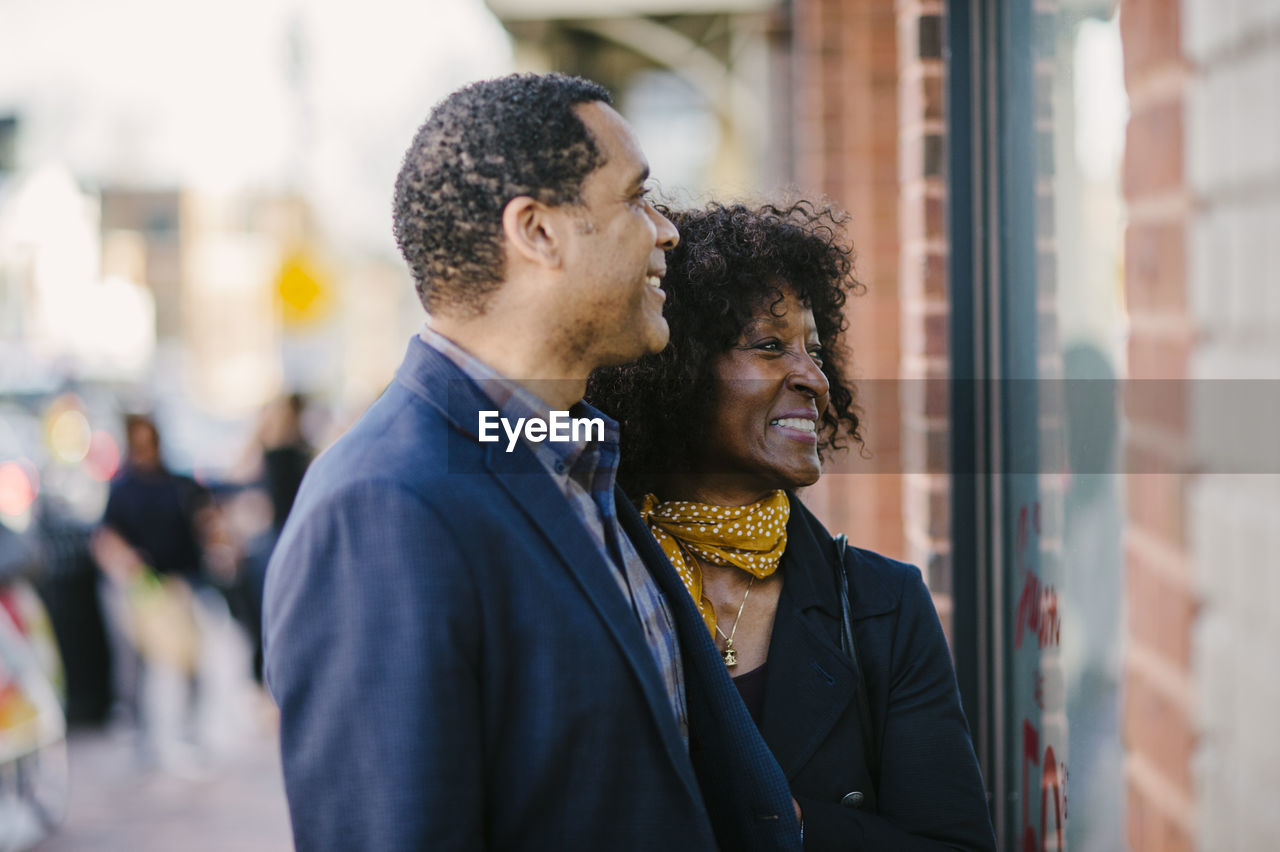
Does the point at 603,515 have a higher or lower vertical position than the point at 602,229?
lower

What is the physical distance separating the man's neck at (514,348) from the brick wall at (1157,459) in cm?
89

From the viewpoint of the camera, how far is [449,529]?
1.57 metres

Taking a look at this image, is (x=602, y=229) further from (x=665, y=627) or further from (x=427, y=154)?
(x=665, y=627)

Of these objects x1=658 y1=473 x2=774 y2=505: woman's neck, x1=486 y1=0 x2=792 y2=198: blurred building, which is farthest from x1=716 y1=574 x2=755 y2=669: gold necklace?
x1=486 y1=0 x2=792 y2=198: blurred building

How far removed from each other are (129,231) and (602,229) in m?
54.1

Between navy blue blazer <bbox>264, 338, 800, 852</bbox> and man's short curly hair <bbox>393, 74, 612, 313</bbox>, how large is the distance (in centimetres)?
13

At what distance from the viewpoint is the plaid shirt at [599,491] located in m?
1.76

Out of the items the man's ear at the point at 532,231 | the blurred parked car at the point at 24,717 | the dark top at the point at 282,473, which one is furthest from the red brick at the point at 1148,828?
the dark top at the point at 282,473

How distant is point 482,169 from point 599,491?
503 mm

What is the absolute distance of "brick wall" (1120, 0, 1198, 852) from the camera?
5.79 feet

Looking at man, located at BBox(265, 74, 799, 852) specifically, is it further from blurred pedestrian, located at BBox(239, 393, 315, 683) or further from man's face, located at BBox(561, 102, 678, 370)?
blurred pedestrian, located at BBox(239, 393, 315, 683)

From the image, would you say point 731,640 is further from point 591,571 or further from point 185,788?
point 185,788

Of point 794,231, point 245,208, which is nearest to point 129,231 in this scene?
point 245,208

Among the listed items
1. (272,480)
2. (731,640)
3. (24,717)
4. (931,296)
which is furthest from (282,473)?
(731,640)
